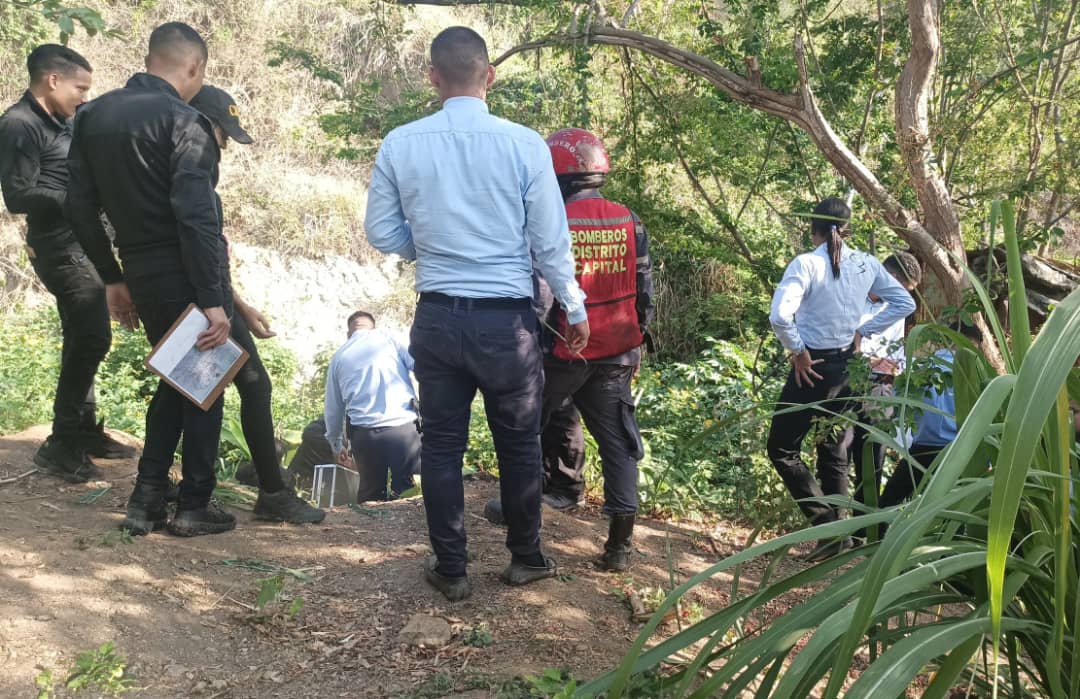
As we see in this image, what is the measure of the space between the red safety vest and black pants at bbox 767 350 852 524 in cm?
116

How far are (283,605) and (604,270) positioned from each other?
76.7 inches

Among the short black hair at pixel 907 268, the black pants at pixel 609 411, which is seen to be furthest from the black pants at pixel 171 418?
the short black hair at pixel 907 268

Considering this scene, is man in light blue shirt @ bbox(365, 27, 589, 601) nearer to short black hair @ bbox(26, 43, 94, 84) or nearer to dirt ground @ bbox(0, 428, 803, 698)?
dirt ground @ bbox(0, 428, 803, 698)

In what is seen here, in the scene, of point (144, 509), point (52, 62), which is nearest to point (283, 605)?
point (144, 509)

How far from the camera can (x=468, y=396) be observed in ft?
12.3

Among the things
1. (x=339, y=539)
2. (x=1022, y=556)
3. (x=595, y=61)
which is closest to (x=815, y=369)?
(x=339, y=539)

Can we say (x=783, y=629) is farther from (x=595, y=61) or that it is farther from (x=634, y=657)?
(x=595, y=61)

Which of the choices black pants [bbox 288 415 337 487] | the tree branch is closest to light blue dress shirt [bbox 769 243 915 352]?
the tree branch

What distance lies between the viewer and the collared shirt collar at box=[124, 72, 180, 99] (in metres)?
3.95

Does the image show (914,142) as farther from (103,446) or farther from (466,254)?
(103,446)

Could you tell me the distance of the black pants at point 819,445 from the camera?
5043 mm

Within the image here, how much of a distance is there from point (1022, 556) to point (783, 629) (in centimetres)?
67

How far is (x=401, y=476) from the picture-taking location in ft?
21.7

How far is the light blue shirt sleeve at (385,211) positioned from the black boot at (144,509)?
152 centimetres
